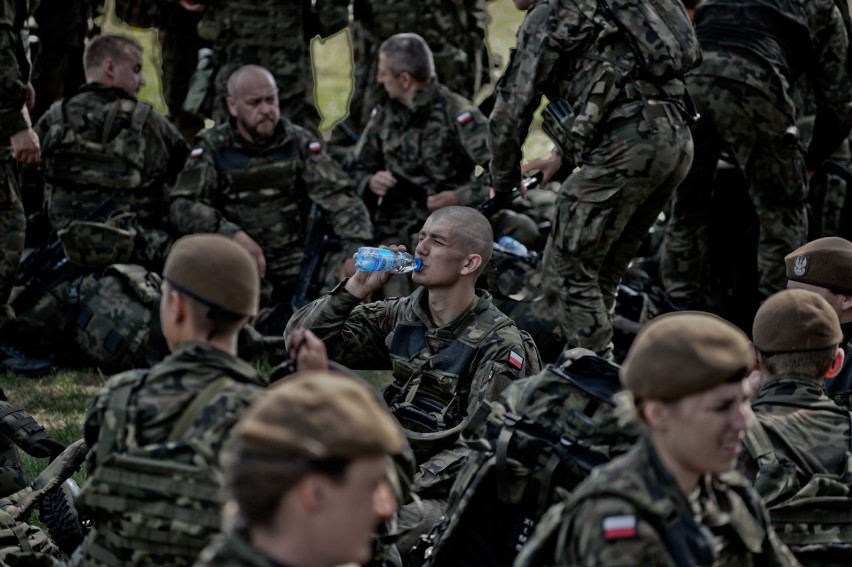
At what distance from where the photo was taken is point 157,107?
58.3 feet

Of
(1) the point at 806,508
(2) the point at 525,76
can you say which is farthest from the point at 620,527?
(2) the point at 525,76

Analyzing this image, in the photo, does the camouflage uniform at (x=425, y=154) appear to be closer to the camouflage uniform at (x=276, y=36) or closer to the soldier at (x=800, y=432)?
the camouflage uniform at (x=276, y=36)

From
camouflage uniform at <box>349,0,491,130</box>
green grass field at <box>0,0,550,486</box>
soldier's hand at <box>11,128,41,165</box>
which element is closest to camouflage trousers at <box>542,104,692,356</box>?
green grass field at <box>0,0,550,486</box>

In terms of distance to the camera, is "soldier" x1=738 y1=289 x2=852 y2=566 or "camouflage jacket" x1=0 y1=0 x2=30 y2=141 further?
"camouflage jacket" x1=0 y1=0 x2=30 y2=141

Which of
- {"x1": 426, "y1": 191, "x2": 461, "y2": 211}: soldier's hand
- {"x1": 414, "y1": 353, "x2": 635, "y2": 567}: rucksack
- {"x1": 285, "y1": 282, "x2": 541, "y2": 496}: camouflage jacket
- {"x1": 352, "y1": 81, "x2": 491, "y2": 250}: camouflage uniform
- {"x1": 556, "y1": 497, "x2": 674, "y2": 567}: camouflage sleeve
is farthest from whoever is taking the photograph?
{"x1": 352, "y1": 81, "x2": 491, "y2": 250}: camouflage uniform

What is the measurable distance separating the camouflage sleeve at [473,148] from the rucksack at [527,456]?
4.77 metres

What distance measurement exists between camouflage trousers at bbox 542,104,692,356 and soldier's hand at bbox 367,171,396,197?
2269mm

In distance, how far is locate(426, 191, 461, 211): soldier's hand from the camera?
9.13 metres

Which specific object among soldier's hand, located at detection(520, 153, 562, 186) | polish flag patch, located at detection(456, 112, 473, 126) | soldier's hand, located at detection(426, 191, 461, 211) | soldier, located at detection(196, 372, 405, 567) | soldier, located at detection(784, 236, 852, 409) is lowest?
soldier's hand, located at detection(426, 191, 461, 211)

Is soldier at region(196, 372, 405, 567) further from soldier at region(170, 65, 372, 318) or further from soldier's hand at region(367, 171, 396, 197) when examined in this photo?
soldier's hand at region(367, 171, 396, 197)

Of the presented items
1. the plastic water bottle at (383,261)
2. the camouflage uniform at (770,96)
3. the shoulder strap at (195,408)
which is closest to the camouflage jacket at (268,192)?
the camouflage uniform at (770,96)

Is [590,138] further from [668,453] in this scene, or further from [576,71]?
[668,453]

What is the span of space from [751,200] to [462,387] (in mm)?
3930

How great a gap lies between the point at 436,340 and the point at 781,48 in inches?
145
